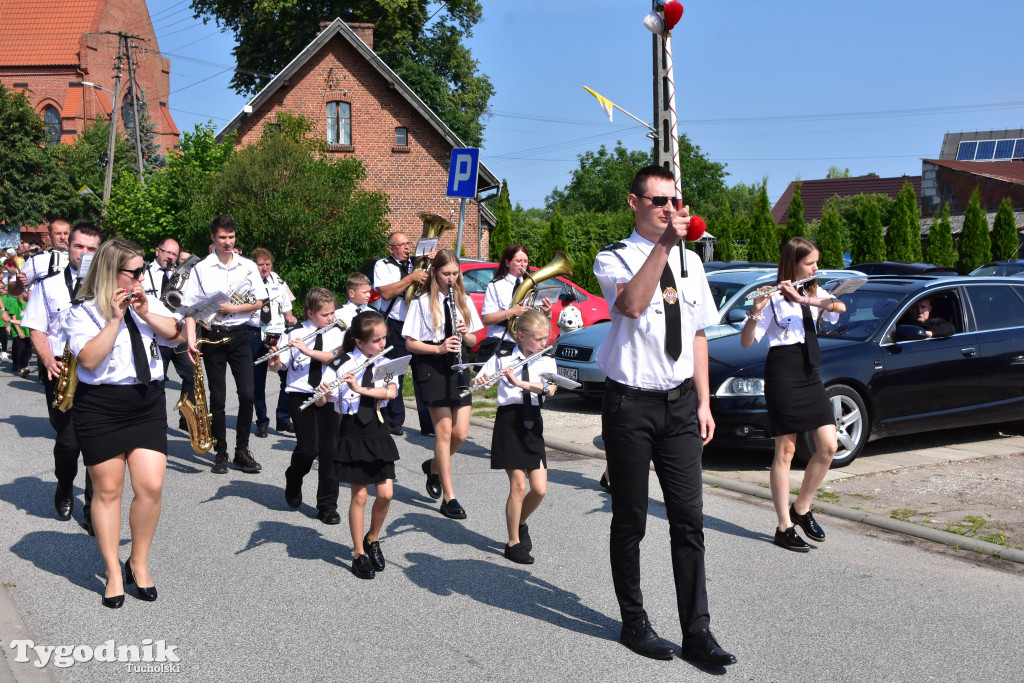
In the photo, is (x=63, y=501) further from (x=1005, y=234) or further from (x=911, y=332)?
(x=1005, y=234)

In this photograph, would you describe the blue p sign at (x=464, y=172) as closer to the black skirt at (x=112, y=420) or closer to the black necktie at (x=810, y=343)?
the black necktie at (x=810, y=343)

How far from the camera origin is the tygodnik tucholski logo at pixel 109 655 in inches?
168

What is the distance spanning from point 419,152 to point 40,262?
2719 cm

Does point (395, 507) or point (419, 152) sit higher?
point (419, 152)

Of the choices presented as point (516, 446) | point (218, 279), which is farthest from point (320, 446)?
point (218, 279)

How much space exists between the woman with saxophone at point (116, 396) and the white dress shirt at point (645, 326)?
91.6 inches

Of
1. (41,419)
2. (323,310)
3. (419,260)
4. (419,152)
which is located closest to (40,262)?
(41,419)

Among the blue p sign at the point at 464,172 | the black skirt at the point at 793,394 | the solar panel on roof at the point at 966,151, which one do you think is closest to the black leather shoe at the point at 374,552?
the black skirt at the point at 793,394

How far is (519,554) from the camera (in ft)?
19.0

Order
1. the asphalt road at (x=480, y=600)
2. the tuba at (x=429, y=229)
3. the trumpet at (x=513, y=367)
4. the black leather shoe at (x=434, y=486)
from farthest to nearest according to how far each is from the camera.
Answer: the tuba at (x=429, y=229) < the black leather shoe at (x=434, y=486) < the trumpet at (x=513, y=367) < the asphalt road at (x=480, y=600)

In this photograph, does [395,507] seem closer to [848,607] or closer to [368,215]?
[848,607]

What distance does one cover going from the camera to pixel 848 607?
510 cm

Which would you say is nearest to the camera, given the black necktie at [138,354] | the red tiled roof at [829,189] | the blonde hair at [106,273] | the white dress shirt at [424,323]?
the blonde hair at [106,273]

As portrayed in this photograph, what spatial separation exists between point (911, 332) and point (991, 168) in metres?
62.5
